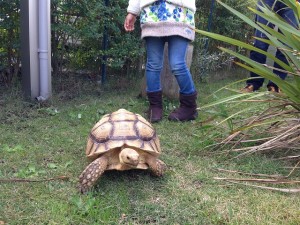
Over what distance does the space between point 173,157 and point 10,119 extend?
1526 mm

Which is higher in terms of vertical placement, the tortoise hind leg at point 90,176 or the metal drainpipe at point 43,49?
the metal drainpipe at point 43,49

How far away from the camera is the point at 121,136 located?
237 cm

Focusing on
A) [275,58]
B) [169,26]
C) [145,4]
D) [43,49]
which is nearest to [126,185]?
[275,58]

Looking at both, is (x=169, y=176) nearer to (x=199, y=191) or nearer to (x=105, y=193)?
(x=199, y=191)

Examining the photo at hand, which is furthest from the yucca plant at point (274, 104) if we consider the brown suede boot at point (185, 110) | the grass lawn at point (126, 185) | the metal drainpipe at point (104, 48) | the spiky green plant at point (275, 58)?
the metal drainpipe at point (104, 48)

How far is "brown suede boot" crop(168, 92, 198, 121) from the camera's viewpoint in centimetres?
369

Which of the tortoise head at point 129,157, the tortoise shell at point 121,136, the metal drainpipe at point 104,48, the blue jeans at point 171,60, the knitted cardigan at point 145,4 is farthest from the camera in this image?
the metal drainpipe at point 104,48

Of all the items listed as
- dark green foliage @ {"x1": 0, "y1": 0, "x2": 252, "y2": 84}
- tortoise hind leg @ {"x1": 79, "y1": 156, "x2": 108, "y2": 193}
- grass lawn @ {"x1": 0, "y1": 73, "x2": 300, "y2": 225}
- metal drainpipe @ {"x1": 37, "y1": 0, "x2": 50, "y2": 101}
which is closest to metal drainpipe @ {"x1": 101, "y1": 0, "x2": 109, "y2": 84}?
dark green foliage @ {"x1": 0, "y1": 0, "x2": 252, "y2": 84}

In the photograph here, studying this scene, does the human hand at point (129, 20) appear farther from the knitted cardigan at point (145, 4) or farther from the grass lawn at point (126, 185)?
the grass lawn at point (126, 185)

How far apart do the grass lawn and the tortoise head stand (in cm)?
18

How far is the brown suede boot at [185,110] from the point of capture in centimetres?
369

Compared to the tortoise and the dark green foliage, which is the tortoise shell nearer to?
the tortoise

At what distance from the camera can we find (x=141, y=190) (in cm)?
234

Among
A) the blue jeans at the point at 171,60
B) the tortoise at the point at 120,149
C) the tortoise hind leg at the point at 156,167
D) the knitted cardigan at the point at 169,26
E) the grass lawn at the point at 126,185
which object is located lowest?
the grass lawn at the point at 126,185
